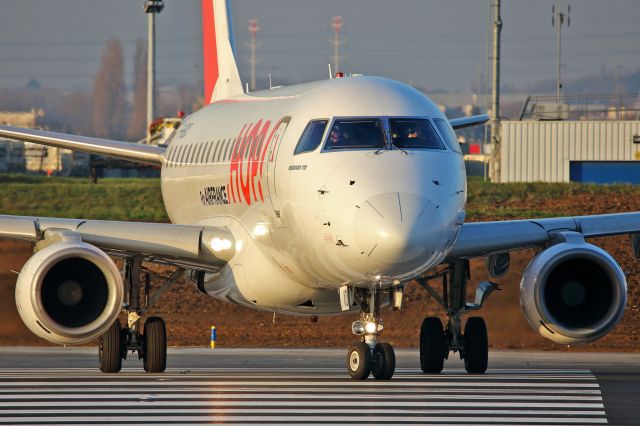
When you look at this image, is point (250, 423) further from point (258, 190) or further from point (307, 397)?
point (258, 190)

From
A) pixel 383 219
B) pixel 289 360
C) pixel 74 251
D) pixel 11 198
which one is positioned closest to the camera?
pixel 383 219

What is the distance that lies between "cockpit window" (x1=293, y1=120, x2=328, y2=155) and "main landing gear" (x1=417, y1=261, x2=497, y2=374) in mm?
4339

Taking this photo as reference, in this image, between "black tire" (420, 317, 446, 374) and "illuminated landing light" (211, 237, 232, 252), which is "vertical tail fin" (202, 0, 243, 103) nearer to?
"illuminated landing light" (211, 237, 232, 252)

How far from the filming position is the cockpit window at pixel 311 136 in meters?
20.6

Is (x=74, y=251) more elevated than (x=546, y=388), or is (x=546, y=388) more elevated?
(x=74, y=251)

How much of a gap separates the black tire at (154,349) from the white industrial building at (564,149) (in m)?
46.1

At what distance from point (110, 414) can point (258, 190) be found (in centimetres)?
654

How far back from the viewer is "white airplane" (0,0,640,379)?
19.2 meters

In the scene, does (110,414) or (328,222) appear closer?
(110,414)

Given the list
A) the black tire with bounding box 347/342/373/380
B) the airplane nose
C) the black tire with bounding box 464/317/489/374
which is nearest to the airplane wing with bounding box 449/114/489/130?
the black tire with bounding box 464/317/489/374

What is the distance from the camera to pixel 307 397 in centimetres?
1892

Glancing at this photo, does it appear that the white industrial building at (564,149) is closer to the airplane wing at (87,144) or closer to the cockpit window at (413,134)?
the airplane wing at (87,144)

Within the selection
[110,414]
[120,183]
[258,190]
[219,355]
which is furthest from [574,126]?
[110,414]

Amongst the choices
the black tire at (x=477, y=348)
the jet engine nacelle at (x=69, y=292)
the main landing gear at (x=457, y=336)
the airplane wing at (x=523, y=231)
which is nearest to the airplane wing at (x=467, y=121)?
the main landing gear at (x=457, y=336)
